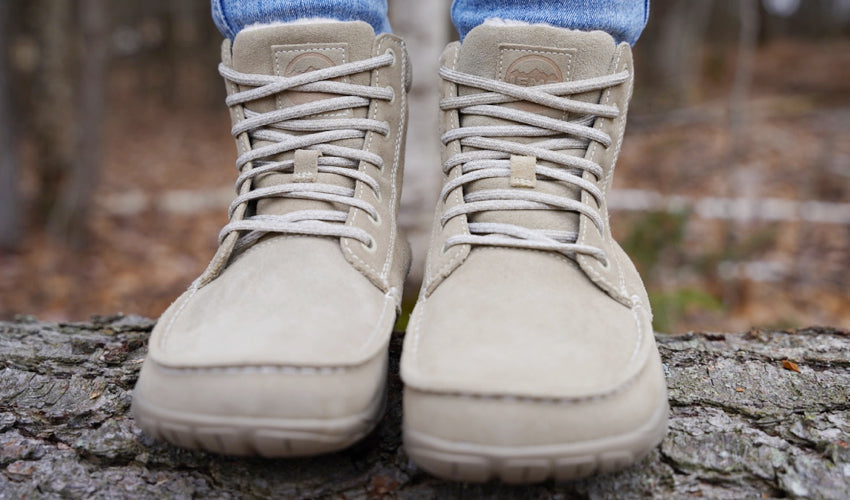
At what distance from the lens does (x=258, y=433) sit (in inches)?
42.0

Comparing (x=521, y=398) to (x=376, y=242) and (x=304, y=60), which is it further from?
(x=304, y=60)

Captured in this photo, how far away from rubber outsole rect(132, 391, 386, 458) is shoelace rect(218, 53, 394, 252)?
473 millimetres

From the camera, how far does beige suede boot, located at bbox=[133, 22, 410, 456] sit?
1.09 metres

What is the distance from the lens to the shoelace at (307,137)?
149 cm

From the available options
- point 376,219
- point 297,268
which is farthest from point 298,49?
point 297,268

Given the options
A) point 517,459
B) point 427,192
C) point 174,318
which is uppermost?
point 174,318

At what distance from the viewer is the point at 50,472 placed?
127cm

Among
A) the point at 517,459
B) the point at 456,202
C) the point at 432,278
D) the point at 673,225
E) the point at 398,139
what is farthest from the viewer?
the point at 673,225

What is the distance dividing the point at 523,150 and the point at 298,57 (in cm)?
56

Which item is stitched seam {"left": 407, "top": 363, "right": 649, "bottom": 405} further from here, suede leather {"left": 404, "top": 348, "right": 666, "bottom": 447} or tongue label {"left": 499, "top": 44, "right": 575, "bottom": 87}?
tongue label {"left": 499, "top": 44, "right": 575, "bottom": 87}

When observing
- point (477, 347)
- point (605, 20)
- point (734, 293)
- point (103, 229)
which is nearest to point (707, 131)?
point (734, 293)

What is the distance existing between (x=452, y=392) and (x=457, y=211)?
1.69 feet

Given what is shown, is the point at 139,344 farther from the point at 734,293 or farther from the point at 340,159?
the point at 734,293

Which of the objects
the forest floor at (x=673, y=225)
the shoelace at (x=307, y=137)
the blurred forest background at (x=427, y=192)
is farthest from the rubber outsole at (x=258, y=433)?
the forest floor at (x=673, y=225)
